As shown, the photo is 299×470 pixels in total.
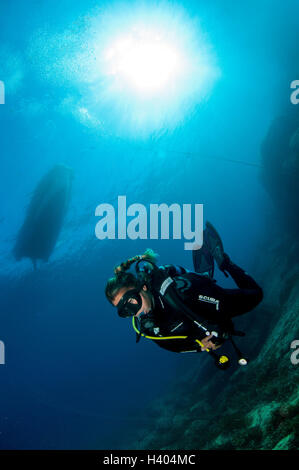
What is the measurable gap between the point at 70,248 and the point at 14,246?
846cm

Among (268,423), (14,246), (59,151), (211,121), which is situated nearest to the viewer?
(268,423)

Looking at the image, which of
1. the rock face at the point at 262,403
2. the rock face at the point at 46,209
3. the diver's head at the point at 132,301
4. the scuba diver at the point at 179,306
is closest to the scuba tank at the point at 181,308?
the scuba diver at the point at 179,306

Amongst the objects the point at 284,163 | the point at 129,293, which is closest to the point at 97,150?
the point at 284,163

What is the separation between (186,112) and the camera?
2248 centimetres

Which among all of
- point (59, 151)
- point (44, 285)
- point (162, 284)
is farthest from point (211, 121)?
point (44, 285)

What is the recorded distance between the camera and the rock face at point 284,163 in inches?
583

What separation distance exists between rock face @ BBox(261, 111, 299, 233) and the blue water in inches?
115

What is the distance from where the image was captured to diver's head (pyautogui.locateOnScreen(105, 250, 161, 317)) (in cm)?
275
